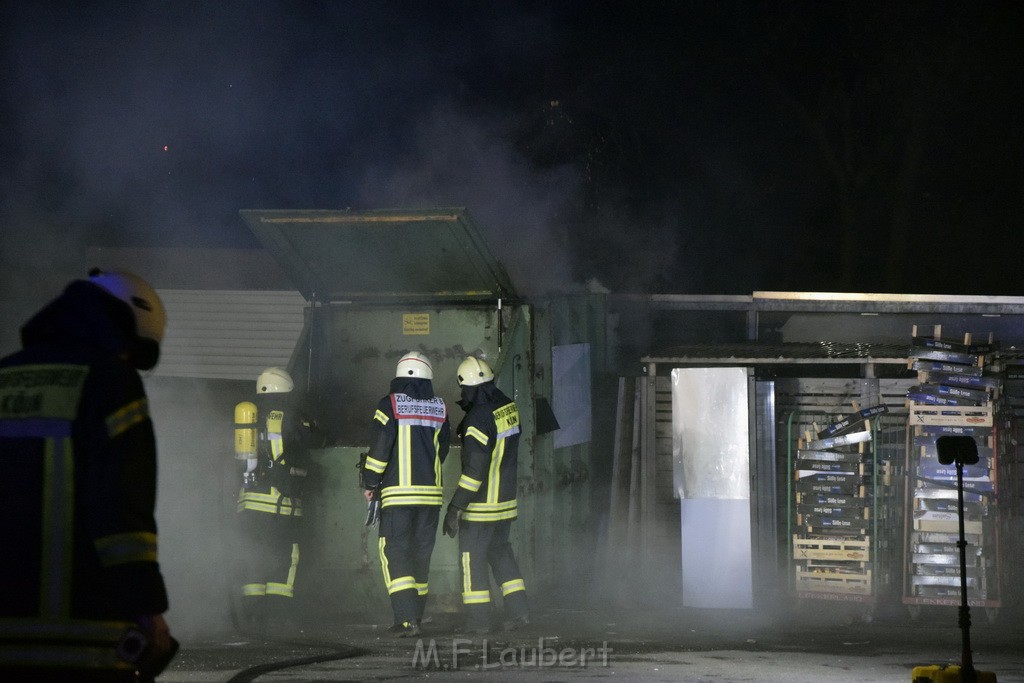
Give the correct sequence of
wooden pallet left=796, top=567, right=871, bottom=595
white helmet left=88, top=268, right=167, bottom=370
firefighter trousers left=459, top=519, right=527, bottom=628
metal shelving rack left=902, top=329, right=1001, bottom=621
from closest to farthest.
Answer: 1. white helmet left=88, top=268, right=167, bottom=370
2. firefighter trousers left=459, top=519, right=527, bottom=628
3. metal shelving rack left=902, top=329, right=1001, bottom=621
4. wooden pallet left=796, top=567, right=871, bottom=595

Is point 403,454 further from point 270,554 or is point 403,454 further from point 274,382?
point 274,382

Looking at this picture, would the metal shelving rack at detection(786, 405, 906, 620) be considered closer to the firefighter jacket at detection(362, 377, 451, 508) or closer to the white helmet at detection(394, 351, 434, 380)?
the firefighter jacket at detection(362, 377, 451, 508)

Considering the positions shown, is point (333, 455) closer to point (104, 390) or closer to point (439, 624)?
point (439, 624)

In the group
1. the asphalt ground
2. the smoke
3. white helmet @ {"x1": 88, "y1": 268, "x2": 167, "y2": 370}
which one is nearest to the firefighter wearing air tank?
the asphalt ground

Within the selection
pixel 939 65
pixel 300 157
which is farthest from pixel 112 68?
pixel 939 65

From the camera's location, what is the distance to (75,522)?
116 inches

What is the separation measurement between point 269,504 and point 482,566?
5.43 ft

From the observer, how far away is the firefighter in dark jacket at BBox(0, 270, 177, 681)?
2.91 meters

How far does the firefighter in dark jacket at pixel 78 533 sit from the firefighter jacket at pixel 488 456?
16.0 feet

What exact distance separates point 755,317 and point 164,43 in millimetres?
6814

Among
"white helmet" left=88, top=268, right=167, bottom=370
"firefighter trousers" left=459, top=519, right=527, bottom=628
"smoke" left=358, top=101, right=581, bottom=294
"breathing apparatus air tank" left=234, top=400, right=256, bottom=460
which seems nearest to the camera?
"white helmet" left=88, top=268, right=167, bottom=370

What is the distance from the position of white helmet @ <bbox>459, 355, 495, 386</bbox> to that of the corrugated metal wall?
6188 mm

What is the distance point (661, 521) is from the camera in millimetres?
10352

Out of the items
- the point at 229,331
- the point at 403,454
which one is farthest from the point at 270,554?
the point at 229,331
